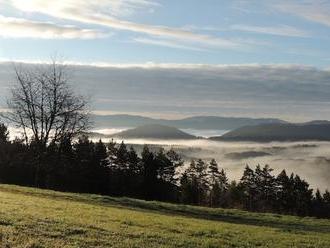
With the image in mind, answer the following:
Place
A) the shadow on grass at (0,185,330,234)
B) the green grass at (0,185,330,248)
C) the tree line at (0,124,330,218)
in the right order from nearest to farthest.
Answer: the green grass at (0,185,330,248), the shadow on grass at (0,185,330,234), the tree line at (0,124,330,218)

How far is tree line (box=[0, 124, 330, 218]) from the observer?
81.9 m

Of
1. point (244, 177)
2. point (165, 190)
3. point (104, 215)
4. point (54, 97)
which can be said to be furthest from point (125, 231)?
point (244, 177)

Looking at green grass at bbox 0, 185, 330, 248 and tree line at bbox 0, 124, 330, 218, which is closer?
green grass at bbox 0, 185, 330, 248

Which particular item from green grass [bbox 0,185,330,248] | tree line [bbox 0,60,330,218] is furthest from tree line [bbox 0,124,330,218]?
green grass [bbox 0,185,330,248]

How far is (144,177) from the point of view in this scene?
111 metres

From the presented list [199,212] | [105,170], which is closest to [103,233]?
[199,212]

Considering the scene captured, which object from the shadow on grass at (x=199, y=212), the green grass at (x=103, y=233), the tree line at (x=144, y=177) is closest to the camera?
the green grass at (x=103, y=233)

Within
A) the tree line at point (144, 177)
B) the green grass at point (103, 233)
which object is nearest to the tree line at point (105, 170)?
the tree line at point (144, 177)

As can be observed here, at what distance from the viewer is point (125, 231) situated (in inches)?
820

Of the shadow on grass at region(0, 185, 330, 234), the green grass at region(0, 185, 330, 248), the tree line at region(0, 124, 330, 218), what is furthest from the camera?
the tree line at region(0, 124, 330, 218)

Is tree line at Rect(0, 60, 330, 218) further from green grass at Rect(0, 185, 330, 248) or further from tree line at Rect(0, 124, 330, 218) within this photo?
green grass at Rect(0, 185, 330, 248)

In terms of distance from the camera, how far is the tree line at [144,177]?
8189cm

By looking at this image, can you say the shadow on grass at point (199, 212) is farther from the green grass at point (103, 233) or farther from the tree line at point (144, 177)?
the tree line at point (144, 177)

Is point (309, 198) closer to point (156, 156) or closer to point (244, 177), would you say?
point (244, 177)
